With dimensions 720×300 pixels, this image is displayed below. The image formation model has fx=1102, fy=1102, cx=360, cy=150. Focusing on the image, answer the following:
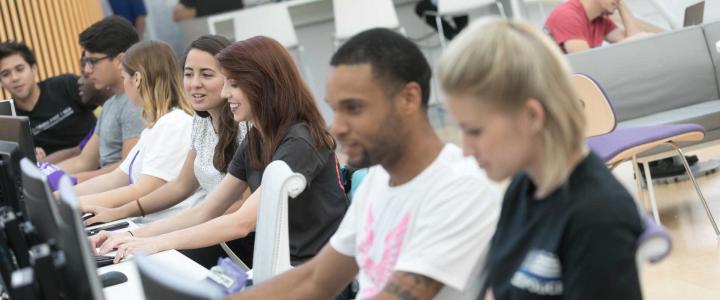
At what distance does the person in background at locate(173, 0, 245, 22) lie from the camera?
32.7 ft

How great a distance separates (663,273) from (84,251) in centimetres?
301

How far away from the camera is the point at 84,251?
159cm

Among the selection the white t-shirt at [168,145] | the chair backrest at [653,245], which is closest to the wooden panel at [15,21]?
the white t-shirt at [168,145]

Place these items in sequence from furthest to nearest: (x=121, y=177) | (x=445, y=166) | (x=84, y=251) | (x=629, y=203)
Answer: (x=121, y=177) → (x=445, y=166) → (x=84, y=251) → (x=629, y=203)

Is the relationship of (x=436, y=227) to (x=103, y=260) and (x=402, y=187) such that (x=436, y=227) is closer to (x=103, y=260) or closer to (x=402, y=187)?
(x=402, y=187)

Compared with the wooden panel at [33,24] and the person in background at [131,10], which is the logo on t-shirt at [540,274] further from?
the person in background at [131,10]

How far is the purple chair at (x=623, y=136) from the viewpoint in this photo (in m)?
4.54

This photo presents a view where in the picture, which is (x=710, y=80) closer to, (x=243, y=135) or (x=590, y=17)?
(x=590, y=17)

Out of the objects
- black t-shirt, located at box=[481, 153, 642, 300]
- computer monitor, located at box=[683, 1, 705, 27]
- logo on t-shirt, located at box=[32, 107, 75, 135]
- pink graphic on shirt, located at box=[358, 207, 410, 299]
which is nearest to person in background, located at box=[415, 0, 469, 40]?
computer monitor, located at box=[683, 1, 705, 27]

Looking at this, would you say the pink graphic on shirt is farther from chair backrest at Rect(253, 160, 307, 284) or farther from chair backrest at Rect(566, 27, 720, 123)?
chair backrest at Rect(566, 27, 720, 123)

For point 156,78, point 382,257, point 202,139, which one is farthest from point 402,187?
point 156,78

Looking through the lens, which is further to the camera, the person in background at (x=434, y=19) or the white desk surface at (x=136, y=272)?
the person in background at (x=434, y=19)

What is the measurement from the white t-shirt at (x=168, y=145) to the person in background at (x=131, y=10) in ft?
18.2

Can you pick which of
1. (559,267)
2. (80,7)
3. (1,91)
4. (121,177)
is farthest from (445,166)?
(80,7)
